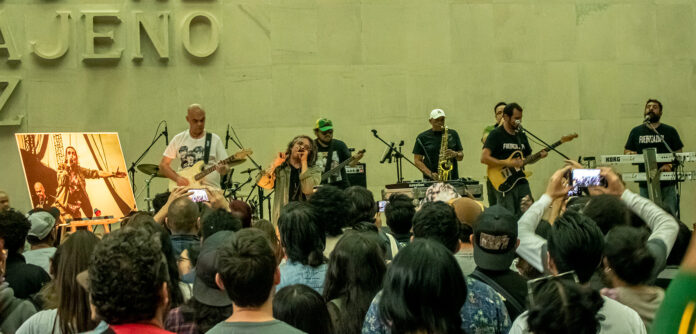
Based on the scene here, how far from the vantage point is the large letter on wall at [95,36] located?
542 inches

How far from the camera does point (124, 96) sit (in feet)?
45.9

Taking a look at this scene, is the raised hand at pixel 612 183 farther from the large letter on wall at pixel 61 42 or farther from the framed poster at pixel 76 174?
the large letter on wall at pixel 61 42

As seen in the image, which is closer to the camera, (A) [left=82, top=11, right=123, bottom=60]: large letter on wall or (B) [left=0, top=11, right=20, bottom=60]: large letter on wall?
(B) [left=0, top=11, right=20, bottom=60]: large letter on wall

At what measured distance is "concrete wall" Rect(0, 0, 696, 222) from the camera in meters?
13.8

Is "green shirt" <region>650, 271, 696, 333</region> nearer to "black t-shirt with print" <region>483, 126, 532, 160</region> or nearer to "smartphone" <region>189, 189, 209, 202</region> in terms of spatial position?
"smartphone" <region>189, 189, 209, 202</region>

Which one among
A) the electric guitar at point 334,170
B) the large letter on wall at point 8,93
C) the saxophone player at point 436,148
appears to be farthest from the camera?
the large letter on wall at point 8,93

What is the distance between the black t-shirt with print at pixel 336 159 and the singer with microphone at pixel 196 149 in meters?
1.27

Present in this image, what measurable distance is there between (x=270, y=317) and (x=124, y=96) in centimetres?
1175

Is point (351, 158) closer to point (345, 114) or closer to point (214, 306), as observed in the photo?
point (345, 114)

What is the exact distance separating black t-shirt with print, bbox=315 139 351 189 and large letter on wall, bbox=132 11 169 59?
4403mm

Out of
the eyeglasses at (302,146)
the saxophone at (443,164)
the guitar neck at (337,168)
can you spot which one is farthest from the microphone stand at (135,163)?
the saxophone at (443,164)

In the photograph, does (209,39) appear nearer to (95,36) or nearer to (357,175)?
(95,36)

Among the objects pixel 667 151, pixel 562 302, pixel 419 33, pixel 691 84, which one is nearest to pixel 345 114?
pixel 419 33

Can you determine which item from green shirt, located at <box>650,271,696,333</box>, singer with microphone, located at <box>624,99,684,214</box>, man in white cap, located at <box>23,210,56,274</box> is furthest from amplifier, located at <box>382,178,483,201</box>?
green shirt, located at <box>650,271,696,333</box>
